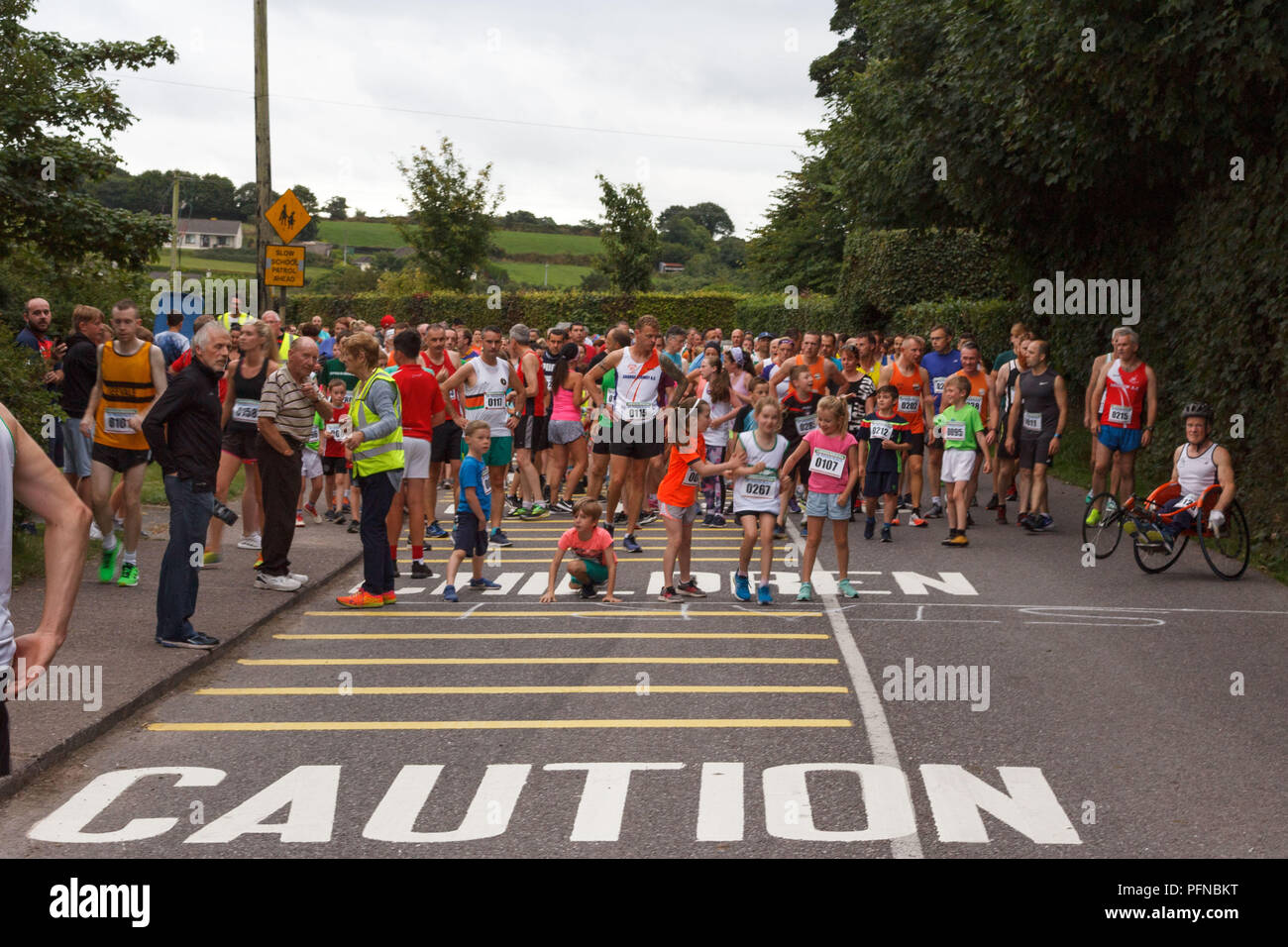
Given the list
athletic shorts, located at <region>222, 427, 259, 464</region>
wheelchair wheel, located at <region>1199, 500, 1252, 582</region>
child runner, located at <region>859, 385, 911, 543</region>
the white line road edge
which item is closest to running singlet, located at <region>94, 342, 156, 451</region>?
athletic shorts, located at <region>222, 427, 259, 464</region>

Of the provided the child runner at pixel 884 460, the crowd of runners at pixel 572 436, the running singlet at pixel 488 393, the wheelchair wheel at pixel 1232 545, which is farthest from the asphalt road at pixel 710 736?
the child runner at pixel 884 460

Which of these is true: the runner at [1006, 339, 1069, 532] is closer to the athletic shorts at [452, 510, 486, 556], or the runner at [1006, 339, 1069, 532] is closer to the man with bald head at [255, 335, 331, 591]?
the athletic shorts at [452, 510, 486, 556]

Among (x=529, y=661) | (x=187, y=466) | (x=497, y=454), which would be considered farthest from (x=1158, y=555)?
(x=187, y=466)

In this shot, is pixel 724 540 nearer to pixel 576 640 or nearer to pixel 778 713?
pixel 576 640

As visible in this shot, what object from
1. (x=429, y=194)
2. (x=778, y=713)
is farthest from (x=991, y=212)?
(x=429, y=194)

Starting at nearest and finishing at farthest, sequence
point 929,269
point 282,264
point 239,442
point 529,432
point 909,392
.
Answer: point 239,442, point 909,392, point 529,432, point 282,264, point 929,269

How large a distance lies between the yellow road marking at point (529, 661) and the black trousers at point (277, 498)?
89.2 inches

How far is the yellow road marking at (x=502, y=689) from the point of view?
873 centimetres

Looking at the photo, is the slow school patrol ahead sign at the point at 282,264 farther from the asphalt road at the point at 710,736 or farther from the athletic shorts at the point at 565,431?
the asphalt road at the point at 710,736

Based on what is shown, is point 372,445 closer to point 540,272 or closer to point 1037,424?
point 1037,424

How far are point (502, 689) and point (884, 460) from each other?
8197 millimetres

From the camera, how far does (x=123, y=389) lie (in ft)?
37.0

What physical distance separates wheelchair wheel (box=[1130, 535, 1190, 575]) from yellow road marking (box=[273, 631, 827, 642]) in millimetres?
4515

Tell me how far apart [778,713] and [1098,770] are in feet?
6.06
